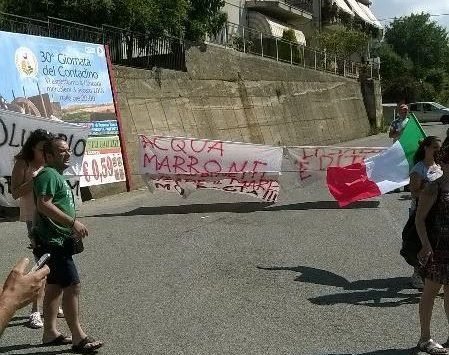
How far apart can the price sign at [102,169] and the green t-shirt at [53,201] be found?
7.47 metres

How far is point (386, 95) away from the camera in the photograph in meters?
56.2

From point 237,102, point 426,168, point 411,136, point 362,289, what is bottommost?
point 362,289

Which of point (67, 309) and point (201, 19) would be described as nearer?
point (67, 309)

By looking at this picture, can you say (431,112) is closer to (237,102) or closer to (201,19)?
(237,102)

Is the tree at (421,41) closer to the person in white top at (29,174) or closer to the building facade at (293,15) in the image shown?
the building facade at (293,15)

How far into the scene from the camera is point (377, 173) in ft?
34.7

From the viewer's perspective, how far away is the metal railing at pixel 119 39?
1347cm

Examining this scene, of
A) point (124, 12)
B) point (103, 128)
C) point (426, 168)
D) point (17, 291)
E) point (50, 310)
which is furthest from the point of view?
point (124, 12)

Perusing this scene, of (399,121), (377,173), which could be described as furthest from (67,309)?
(399,121)

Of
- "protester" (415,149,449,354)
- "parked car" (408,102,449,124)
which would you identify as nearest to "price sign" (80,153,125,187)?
"protester" (415,149,449,354)

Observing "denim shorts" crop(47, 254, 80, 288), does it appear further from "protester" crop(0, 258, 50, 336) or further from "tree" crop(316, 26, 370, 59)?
"tree" crop(316, 26, 370, 59)

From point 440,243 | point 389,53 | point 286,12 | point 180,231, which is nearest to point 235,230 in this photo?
point 180,231

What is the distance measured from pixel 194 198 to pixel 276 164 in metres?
1.90

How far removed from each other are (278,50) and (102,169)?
56.3 feet
